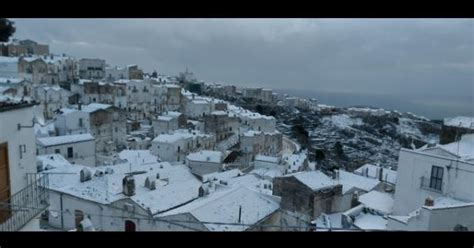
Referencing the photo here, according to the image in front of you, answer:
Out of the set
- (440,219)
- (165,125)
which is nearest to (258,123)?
(165,125)

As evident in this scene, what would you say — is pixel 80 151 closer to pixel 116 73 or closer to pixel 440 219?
pixel 440 219

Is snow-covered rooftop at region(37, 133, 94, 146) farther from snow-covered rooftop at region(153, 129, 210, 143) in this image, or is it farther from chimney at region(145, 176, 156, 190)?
chimney at region(145, 176, 156, 190)

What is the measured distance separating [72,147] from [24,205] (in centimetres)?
1139

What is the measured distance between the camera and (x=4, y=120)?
9.84 ft

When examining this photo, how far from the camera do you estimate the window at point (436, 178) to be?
20.0ft

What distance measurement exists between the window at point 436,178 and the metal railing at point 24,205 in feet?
18.6

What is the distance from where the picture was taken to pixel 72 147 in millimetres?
13406

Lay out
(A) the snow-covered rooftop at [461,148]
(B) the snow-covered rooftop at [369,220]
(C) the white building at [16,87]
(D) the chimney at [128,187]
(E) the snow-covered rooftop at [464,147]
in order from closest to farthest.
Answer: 1. (B) the snow-covered rooftop at [369,220]
2. (A) the snow-covered rooftop at [461,148]
3. (E) the snow-covered rooftop at [464,147]
4. (D) the chimney at [128,187]
5. (C) the white building at [16,87]

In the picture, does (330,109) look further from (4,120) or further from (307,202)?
(4,120)

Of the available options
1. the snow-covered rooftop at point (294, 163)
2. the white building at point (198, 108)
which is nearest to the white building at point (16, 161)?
the snow-covered rooftop at point (294, 163)

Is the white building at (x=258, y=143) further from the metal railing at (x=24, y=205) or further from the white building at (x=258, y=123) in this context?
the metal railing at (x=24, y=205)

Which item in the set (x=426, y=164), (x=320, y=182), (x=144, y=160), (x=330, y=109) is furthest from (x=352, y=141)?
(x=426, y=164)

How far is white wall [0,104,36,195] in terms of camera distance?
9.64ft
